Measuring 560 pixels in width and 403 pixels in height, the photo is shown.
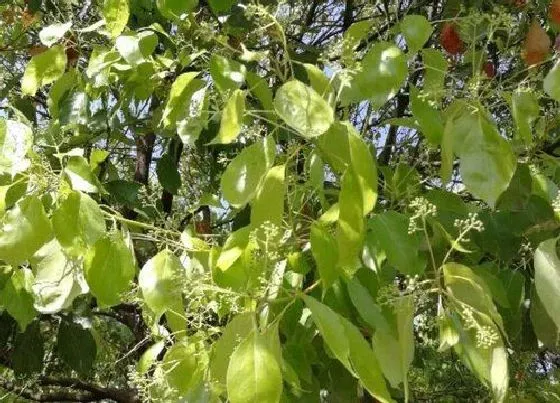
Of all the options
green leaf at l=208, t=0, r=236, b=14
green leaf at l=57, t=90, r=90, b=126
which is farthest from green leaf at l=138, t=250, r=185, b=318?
green leaf at l=57, t=90, r=90, b=126

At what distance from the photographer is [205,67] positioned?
3.74 ft

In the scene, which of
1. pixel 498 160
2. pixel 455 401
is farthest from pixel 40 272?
pixel 455 401

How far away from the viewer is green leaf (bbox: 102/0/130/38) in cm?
97

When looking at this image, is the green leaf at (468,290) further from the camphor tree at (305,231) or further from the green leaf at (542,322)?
the green leaf at (542,322)

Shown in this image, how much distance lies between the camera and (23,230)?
0.69m

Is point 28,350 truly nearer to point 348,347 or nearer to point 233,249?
point 233,249

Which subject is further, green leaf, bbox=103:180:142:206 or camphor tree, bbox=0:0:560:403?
green leaf, bbox=103:180:142:206

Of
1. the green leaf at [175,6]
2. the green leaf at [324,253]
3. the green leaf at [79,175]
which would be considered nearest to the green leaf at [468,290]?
the green leaf at [324,253]

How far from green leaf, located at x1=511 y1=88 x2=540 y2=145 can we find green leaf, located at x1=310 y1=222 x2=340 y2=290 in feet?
0.87

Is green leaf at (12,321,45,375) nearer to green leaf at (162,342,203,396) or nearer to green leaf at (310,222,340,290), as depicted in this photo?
green leaf at (162,342,203,396)

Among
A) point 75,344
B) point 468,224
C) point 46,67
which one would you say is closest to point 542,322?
point 468,224

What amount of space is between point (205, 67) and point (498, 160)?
517mm

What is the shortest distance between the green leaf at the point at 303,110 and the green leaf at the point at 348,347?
0.14m

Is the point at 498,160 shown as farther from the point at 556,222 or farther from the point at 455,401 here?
the point at 455,401
